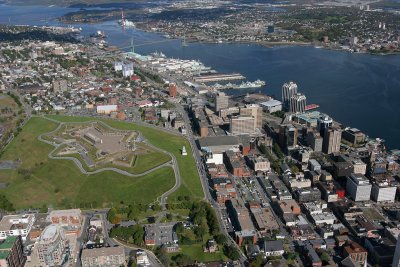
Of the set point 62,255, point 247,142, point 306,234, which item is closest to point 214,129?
point 247,142

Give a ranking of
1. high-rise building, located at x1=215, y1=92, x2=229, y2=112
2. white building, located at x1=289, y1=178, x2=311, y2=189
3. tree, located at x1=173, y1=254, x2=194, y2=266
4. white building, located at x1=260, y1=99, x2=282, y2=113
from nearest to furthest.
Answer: tree, located at x1=173, y1=254, x2=194, y2=266
white building, located at x1=289, y1=178, x2=311, y2=189
high-rise building, located at x1=215, y1=92, x2=229, y2=112
white building, located at x1=260, y1=99, x2=282, y2=113

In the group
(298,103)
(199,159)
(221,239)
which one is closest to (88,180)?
(199,159)

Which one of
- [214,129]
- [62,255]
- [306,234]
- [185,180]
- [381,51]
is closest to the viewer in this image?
[62,255]

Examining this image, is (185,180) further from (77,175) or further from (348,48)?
(348,48)

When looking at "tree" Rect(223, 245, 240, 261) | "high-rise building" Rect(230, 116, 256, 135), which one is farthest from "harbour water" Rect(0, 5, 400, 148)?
"tree" Rect(223, 245, 240, 261)

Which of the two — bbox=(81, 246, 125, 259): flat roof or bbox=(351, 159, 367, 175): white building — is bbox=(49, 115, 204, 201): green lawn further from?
bbox=(351, 159, 367, 175): white building

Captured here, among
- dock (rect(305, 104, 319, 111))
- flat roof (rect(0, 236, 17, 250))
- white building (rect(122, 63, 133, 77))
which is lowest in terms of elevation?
flat roof (rect(0, 236, 17, 250))
